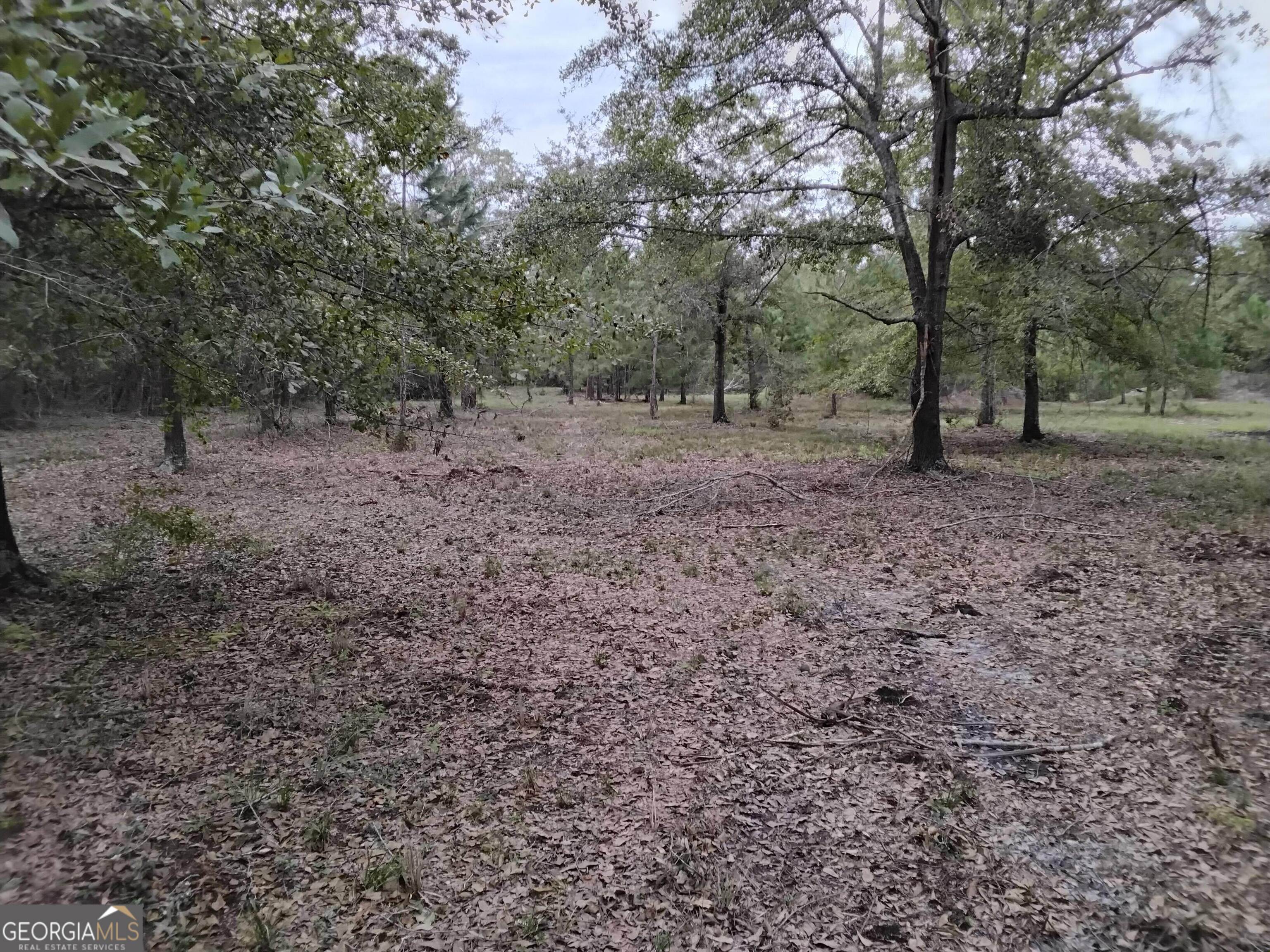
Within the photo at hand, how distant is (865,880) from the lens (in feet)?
9.75

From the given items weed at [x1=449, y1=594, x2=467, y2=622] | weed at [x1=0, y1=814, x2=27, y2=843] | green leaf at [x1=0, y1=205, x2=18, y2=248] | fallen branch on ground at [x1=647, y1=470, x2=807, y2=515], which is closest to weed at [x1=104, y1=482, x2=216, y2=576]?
weed at [x1=449, y1=594, x2=467, y2=622]

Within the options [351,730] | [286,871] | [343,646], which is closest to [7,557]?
[343,646]

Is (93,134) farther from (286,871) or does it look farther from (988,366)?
(988,366)

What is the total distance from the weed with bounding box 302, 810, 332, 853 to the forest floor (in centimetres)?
2

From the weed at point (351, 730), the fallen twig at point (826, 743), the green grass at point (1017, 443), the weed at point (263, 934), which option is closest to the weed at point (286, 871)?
the weed at point (263, 934)

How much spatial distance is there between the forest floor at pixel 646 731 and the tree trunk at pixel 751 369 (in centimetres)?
2033

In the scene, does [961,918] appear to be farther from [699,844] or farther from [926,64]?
[926,64]

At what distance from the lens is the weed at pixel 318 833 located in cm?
313

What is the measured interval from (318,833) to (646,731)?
1961 millimetres

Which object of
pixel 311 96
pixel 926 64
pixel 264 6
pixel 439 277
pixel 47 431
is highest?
pixel 926 64

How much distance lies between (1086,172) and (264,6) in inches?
575

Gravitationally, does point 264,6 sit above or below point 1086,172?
below

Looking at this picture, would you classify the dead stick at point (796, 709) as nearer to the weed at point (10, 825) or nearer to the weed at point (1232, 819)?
the weed at point (1232, 819)

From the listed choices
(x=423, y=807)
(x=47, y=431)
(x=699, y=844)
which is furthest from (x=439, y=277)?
(x=47, y=431)
